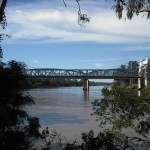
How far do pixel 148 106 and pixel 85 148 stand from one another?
195cm

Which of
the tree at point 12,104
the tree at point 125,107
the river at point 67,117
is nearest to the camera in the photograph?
the tree at point 12,104

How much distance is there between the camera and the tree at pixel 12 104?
6328 mm

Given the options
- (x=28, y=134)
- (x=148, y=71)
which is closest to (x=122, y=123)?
(x=28, y=134)

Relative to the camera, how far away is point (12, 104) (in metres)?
6.52

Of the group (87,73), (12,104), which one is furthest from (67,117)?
(87,73)

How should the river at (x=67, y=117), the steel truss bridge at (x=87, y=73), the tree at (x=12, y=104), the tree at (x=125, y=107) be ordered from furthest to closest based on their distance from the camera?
the steel truss bridge at (x=87, y=73) < the river at (x=67, y=117) < the tree at (x=125, y=107) < the tree at (x=12, y=104)

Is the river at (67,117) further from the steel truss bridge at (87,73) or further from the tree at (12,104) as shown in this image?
the steel truss bridge at (87,73)

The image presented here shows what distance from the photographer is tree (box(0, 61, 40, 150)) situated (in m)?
6.33

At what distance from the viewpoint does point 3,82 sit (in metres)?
6.38

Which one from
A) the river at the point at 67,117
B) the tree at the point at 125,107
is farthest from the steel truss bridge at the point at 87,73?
the tree at the point at 125,107

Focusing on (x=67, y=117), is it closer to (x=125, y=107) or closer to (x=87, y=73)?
(x=125, y=107)

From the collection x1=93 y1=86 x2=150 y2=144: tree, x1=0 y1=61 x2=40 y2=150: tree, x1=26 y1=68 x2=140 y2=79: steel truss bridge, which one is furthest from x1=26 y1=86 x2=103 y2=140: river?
x1=26 y1=68 x2=140 y2=79: steel truss bridge

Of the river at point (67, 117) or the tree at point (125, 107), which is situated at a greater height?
the tree at point (125, 107)

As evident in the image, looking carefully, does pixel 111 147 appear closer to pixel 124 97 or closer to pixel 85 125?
pixel 124 97
